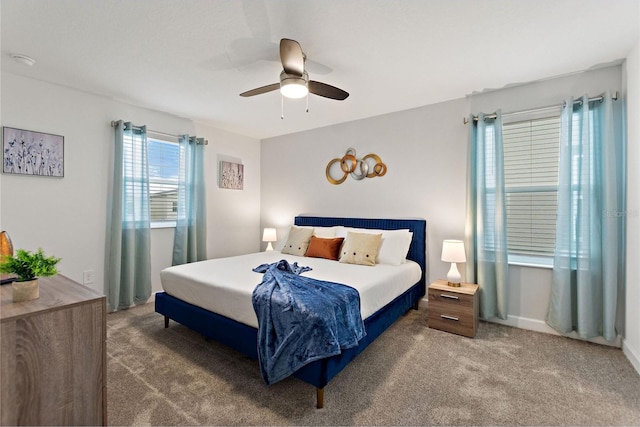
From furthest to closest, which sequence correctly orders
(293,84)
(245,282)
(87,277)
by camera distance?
(87,277), (245,282), (293,84)

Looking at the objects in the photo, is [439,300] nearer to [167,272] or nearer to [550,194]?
[550,194]

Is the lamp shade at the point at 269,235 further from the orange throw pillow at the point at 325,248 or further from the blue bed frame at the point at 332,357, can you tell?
the blue bed frame at the point at 332,357

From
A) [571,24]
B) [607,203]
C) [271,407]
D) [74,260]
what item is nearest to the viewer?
[271,407]

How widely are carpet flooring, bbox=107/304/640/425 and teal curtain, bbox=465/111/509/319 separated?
1.62 ft

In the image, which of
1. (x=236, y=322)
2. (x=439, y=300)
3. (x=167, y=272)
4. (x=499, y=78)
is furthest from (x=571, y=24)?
(x=167, y=272)

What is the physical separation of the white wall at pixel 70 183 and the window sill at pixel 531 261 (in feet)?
13.8

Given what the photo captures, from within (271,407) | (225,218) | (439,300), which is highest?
(225,218)

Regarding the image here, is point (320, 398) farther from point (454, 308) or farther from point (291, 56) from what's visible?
point (291, 56)

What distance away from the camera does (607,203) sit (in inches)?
98.7

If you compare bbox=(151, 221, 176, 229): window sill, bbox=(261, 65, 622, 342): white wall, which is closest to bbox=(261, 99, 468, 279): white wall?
bbox=(261, 65, 622, 342): white wall

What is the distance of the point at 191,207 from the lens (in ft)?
13.4

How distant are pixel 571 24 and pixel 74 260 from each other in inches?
192

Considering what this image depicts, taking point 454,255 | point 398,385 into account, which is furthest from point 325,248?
point 398,385

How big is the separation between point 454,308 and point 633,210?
1.61 metres
